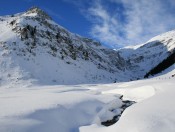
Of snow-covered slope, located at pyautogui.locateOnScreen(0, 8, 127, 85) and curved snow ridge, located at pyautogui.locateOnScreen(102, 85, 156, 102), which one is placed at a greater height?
snow-covered slope, located at pyautogui.locateOnScreen(0, 8, 127, 85)

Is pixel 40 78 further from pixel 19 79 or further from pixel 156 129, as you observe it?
pixel 156 129

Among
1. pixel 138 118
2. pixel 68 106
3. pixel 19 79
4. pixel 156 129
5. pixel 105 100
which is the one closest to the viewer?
pixel 156 129

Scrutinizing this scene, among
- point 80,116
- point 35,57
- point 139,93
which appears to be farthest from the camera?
point 35,57

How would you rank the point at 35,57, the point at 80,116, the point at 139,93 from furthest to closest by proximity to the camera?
1. the point at 35,57
2. the point at 139,93
3. the point at 80,116

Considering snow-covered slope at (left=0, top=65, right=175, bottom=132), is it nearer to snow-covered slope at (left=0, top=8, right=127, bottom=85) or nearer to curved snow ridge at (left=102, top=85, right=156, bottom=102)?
curved snow ridge at (left=102, top=85, right=156, bottom=102)

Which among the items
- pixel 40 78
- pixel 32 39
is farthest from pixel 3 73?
pixel 32 39

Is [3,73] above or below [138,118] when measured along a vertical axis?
above

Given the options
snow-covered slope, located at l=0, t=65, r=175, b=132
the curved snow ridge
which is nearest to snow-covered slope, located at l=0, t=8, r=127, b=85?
the curved snow ridge

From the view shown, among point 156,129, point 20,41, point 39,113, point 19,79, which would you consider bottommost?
point 156,129

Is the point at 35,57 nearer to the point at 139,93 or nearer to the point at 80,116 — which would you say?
the point at 139,93

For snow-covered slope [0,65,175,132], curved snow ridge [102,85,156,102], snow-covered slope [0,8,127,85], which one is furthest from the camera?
snow-covered slope [0,8,127,85]

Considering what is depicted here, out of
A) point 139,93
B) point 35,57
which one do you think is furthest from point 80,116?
point 35,57

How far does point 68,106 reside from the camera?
13.0 metres

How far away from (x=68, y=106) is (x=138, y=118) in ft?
14.5
